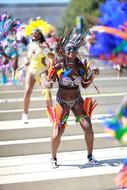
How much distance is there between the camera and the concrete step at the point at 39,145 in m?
8.14

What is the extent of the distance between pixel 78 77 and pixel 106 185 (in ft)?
4.31

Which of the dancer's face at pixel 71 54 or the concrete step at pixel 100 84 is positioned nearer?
the dancer's face at pixel 71 54

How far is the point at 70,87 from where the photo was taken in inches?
282

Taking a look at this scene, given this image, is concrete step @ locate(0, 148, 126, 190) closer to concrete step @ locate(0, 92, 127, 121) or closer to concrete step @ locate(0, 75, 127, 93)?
concrete step @ locate(0, 92, 127, 121)

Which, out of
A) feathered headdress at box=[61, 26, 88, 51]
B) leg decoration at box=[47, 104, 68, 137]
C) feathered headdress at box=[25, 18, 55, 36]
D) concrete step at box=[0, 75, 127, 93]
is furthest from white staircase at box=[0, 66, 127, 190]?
feathered headdress at box=[25, 18, 55, 36]

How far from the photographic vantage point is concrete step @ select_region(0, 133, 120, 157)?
8141 millimetres

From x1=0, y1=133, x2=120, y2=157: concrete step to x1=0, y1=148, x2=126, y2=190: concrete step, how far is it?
0.43ft

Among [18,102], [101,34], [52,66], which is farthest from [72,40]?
[18,102]

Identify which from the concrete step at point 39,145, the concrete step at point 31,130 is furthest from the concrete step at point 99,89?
the concrete step at point 39,145

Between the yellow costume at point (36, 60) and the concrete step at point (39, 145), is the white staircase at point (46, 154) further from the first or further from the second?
the yellow costume at point (36, 60)

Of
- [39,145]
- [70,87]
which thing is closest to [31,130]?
[39,145]

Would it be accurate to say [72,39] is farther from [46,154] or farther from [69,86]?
[46,154]

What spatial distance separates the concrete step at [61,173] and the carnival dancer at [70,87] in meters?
0.32

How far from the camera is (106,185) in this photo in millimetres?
6891
